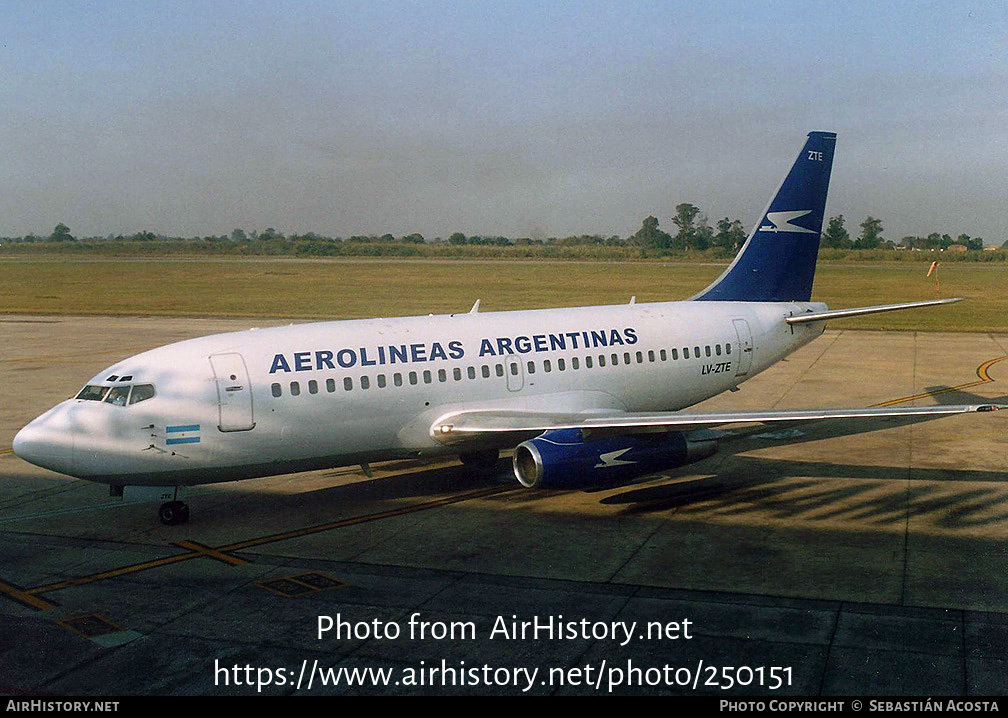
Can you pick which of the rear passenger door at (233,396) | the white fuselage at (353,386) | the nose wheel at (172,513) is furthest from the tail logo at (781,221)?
the nose wheel at (172,513)

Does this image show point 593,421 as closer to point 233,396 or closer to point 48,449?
point 233,396

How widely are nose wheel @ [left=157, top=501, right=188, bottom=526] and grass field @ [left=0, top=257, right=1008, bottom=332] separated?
45.6 m

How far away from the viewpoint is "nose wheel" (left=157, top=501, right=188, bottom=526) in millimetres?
20266

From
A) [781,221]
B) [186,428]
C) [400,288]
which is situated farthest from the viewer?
[400,288]

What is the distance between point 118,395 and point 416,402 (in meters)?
6.37

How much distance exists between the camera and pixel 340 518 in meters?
20.7

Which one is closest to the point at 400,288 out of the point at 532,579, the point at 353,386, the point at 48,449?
the point at 353,386

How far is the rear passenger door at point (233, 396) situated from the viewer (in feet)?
63.6

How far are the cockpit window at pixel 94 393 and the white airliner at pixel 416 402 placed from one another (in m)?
0.03

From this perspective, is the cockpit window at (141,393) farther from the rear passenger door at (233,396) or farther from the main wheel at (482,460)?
the main wheel at (482,460)

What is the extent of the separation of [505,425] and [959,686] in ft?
37.1

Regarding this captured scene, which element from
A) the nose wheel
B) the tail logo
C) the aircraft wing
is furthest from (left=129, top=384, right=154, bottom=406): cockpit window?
the tail logo

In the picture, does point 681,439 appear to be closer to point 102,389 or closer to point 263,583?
point 263,583

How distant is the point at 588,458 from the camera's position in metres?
20.3
